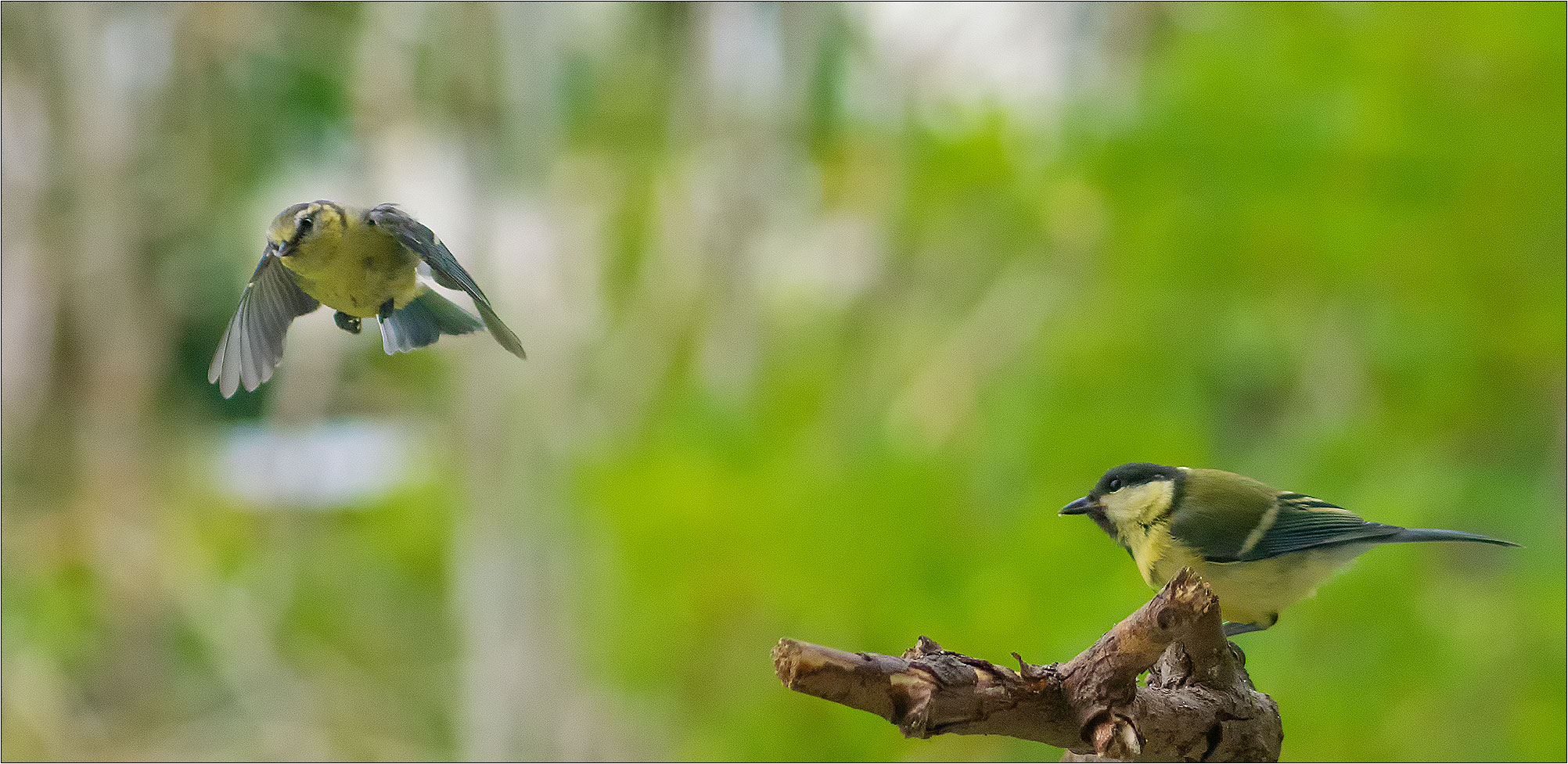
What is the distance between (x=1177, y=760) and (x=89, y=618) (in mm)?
3041

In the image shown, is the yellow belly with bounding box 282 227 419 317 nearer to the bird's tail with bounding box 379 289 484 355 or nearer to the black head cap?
the bird's tail with bounding box 379 289 484 355

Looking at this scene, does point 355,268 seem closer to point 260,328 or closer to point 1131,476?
point 260,328

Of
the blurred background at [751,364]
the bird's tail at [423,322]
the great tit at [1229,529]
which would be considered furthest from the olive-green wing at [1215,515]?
the blurred background at [751,364]

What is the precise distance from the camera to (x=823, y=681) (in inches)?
19.1

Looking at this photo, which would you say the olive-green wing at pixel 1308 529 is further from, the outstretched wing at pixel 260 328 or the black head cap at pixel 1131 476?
the outstretched wing at pixel 260 328

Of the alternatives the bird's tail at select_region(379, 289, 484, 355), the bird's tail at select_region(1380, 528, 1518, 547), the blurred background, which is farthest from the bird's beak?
the blurred background

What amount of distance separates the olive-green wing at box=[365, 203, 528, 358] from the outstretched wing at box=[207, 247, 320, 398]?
0.15 ft

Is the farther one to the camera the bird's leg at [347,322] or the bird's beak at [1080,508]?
the bird's beak at [1080,508]

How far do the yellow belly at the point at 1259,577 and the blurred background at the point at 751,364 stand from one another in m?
0.45

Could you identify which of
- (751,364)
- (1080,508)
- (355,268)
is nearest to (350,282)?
(355,268)

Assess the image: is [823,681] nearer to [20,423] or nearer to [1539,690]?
[1539,690]

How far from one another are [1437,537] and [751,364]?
2.01m

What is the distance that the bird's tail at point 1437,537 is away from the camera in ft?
1.56

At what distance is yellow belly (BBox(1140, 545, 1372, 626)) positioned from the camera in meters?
0.61
